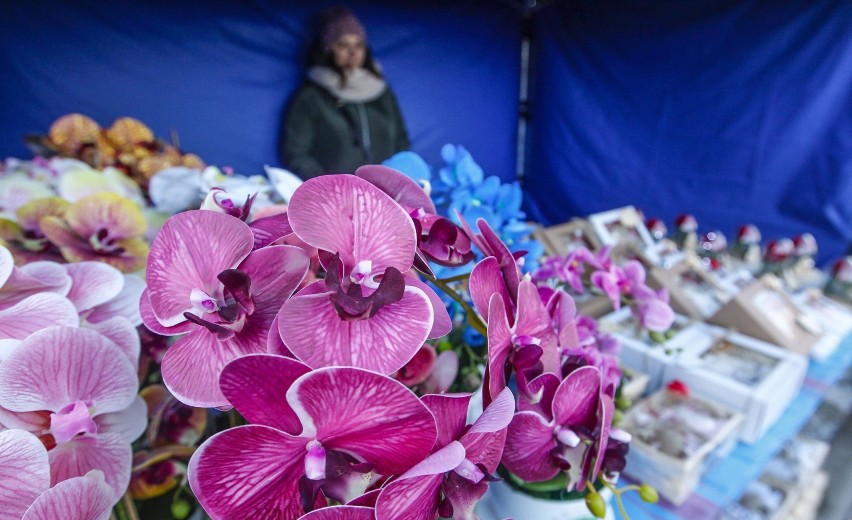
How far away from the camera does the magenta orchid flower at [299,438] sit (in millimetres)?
167

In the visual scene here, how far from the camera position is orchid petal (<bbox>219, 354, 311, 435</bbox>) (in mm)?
166

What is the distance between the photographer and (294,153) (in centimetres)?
192

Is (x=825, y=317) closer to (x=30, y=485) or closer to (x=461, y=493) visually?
(x=461, y=493)

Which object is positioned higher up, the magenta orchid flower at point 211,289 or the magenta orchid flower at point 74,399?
the magenta orchid flower at point 211,289

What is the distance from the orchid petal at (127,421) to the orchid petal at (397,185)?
0.61 ft

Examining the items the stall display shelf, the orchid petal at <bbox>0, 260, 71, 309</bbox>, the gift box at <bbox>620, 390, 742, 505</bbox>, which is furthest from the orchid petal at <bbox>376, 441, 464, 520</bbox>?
the gift box at <bbox>620, 390, 742, 505</bbox>

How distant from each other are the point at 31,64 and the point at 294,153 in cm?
94

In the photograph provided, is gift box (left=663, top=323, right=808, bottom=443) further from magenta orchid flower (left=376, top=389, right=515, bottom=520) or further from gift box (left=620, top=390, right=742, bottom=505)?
magenta orchid flower (left=376, top=389, right=515, bottom=520)

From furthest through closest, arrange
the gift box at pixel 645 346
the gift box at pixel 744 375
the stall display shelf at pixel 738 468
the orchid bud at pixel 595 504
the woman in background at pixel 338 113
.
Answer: the woman in background at pixel 338 113 → the gift box at pixel 645 346 → the gift box at pixel 744 375 → the stall display shelf at pixel 738 468 → the orchid bud at pixel 595 504

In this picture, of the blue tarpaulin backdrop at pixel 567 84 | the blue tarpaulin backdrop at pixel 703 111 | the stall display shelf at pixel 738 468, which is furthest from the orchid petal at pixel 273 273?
the blue tarpaulin backdrop at pixel 703 111

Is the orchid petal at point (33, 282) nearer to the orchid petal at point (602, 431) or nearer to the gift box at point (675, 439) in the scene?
the orchid petal at point (602, 431)

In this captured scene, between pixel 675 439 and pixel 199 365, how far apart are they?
2.69 ft

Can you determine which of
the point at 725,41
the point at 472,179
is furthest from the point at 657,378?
the point at 725,41

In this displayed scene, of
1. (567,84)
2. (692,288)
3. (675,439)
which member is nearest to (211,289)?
(675,439)
